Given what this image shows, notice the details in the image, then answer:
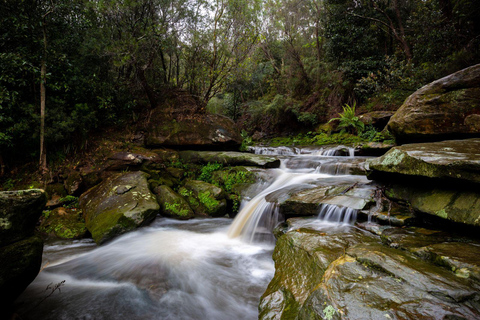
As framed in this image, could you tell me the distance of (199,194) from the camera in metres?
6.92

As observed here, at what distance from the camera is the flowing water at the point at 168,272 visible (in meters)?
3.01

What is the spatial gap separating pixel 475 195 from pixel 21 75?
11.0 meters

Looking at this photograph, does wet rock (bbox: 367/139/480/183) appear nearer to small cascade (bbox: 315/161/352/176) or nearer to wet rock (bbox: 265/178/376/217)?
wet rock (bbox: 265/178/376/217)

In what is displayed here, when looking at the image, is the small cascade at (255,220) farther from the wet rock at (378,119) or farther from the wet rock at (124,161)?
the wet rock at (378,119)

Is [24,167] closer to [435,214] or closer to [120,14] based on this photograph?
[120,14]

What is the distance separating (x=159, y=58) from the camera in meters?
11.0

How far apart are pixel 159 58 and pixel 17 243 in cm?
1045

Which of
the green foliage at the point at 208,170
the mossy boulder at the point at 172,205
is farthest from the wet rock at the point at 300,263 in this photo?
the green foliage at the point at 208,170

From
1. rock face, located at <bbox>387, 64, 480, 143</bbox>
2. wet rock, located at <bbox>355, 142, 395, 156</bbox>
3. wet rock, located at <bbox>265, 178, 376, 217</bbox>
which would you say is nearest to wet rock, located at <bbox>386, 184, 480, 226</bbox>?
wet rock, located at <bbox>265, 178, 376, 217</bbox>

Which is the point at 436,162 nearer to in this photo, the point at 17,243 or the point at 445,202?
the point at 445,202

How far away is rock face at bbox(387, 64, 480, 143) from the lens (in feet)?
15.7

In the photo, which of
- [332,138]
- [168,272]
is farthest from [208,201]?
[332,138]

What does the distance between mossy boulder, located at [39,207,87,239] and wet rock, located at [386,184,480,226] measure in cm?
721

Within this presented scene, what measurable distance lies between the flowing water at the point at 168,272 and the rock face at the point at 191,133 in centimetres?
388
